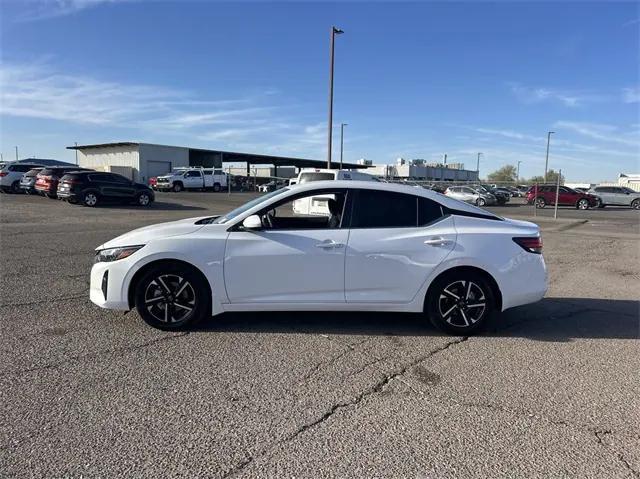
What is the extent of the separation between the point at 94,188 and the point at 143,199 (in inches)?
92.7

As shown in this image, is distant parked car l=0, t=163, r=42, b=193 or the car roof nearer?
the car roof

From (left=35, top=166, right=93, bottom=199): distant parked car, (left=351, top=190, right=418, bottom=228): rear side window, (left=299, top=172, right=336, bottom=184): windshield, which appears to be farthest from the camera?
(left=35, top=166, right=93, bottom=199): distant parked car

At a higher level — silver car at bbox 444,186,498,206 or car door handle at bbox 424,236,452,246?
silver car at bbox 444,186,498,206

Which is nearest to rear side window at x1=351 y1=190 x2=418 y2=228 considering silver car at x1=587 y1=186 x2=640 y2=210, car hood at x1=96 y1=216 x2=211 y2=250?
car hood at x1=96 y1=216 x2=211 y2=250

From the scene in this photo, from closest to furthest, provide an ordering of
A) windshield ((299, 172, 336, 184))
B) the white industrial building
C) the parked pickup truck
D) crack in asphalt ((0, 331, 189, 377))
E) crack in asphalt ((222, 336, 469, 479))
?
crack in asphalt ((222, 336, 469, 479)), crack in asphalt ((0, 331, 189, 377)), windshield ((299, 172, 336, 184)), the parked pickup truck, the white industrial building

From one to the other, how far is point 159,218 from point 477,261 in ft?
49.6

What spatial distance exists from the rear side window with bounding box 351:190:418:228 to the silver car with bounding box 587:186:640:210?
1434 inches

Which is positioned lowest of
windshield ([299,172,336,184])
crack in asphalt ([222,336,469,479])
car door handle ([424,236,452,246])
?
crack in asphalt ([222,336,469,479])

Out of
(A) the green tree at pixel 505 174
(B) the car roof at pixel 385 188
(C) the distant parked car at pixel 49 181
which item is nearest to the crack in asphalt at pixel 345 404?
(B) the car roof at pixel 385 188

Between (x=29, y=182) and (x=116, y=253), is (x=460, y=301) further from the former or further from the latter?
(x=29, y=182)

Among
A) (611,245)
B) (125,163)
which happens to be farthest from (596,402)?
(125,163)

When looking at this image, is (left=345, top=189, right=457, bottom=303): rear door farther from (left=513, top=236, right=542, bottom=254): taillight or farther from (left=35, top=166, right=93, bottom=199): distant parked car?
(left=35, top=166, right=93, bottom=199): distant parked car

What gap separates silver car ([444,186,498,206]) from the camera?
3544 centimetres

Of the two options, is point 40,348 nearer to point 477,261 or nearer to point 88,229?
point 477,261
